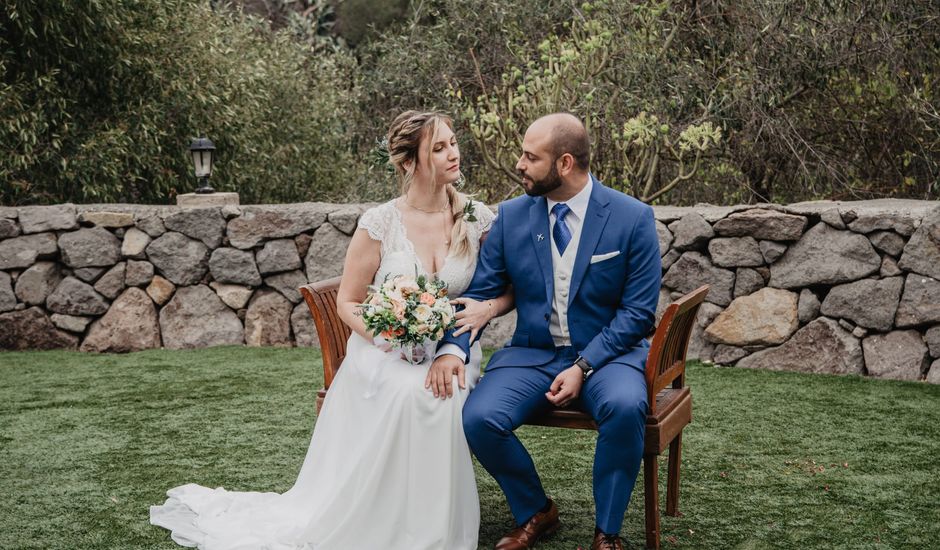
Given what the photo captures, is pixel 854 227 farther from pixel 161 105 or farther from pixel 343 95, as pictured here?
pixel 343 95

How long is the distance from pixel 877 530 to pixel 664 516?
2.45 feet

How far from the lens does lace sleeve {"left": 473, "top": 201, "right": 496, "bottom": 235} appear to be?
4.04m

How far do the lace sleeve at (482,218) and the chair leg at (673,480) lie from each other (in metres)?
1.10

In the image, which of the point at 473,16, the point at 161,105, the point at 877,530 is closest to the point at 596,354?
the point at 877,530

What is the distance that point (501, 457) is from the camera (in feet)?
11.2

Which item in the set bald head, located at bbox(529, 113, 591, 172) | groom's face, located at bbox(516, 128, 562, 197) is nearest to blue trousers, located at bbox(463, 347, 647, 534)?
groom's face, located at bbox(516, 128, 562, 197)

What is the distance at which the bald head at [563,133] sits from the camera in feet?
11.8

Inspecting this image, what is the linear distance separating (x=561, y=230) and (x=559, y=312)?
11.7 inches

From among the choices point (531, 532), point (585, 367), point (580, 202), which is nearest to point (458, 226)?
point (580, 202)

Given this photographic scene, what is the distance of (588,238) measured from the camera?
11.9ft

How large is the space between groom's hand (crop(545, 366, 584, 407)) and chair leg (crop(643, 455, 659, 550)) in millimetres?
322

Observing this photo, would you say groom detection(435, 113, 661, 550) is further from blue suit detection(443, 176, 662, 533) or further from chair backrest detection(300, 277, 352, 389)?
chair backrest detection(300, 277, 352, 389)

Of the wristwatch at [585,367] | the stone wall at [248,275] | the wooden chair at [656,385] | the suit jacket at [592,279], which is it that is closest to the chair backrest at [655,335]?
the wooden chair at [656,385]

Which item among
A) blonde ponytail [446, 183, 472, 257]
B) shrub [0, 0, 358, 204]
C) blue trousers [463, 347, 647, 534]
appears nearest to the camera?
blue trousers [463, 347, 647, 534]
